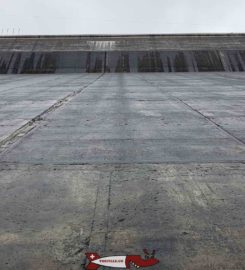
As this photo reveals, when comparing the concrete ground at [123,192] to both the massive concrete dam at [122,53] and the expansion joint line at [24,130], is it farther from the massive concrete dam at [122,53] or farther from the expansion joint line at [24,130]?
the massive concrete dam at [122,53]

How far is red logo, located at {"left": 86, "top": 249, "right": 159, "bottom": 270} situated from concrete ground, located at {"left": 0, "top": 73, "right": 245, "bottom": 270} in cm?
6

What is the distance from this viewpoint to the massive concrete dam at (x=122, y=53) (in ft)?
117

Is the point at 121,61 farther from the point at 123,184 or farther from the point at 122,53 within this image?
the point at 123,184

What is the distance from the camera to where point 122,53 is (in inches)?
1518

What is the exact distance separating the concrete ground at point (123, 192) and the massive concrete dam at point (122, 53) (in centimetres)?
2913

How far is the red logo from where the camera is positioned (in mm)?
2537

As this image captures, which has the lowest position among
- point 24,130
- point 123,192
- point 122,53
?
point 123,192

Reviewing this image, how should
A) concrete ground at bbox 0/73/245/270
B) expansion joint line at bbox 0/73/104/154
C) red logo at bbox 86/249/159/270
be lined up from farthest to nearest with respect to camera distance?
expansion joint line at bbox 0/73/104/154 < concrete ground at bbox 0/73/245/270 < red logo at bbox 86/249/159/270

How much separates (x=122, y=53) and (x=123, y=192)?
1423 inches

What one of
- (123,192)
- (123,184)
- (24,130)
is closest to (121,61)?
(24,130)

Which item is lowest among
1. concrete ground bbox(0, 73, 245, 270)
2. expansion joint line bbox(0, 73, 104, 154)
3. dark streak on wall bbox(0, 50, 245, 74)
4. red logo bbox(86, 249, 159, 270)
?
red logo bbox(86, 249, 159, 270)

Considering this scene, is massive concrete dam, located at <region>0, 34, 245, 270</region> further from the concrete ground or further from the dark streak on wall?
the dark streak on wall

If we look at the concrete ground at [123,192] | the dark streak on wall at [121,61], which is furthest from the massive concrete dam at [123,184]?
the dark streak on wall at [121,61]

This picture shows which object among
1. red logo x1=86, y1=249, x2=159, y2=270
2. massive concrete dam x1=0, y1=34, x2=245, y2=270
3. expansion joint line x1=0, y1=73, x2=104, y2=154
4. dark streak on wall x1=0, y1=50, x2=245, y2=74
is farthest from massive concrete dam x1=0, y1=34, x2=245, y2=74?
red logo x1=86, y1=249, x2=159, y2=270
